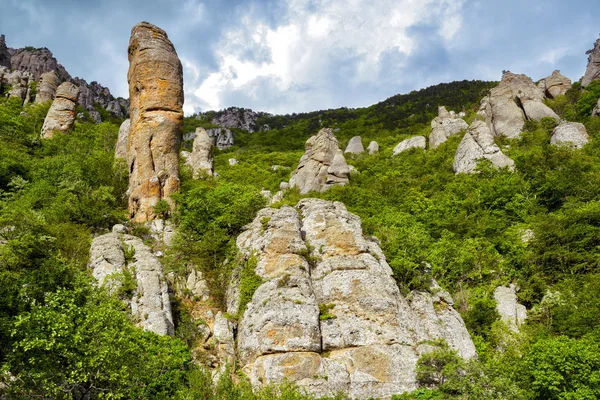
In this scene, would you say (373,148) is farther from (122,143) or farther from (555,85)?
(122,143)

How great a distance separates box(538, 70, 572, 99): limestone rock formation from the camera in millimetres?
62306

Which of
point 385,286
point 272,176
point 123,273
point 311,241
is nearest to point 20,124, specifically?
point 272,176

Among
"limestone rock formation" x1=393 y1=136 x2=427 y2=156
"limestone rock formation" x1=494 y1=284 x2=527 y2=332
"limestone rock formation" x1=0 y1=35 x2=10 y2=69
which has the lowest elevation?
"limestone rock formation" x1=494 y1=284 x2=527 y2=332

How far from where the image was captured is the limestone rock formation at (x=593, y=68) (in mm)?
57013

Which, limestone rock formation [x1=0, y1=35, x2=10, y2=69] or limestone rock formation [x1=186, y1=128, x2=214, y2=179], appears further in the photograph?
limestone rock formation [x1=0, y1=35, x2=10, y2=69]

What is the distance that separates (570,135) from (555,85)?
29.6 m

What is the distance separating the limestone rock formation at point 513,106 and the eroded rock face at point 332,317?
128 feet

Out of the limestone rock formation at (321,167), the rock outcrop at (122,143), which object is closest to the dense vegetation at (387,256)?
the limestone rock formation at (321,167)

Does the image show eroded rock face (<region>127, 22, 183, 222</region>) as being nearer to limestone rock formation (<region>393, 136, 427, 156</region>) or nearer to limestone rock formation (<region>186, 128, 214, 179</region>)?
limestone rock formation (<region>186, 128, 214, 179</region>)

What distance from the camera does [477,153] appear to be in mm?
40500

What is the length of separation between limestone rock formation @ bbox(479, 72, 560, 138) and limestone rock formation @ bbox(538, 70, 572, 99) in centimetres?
710

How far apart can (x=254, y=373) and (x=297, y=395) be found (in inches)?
112

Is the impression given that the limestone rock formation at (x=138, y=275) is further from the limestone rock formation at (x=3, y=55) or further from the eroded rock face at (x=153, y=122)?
the limestone rock formation at (x=3, y=55)

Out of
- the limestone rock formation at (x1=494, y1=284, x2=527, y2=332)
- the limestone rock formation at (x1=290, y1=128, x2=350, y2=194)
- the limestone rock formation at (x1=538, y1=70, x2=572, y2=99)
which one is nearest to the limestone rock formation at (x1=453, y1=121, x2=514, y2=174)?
the limestone rock formation at (x1=290, y1=128, x2=350, y2=194)
